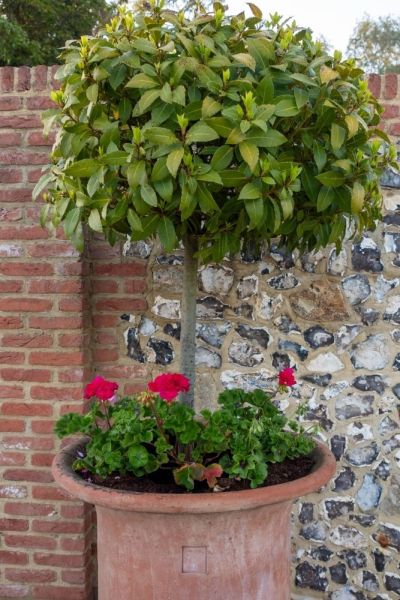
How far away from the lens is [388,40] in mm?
15789

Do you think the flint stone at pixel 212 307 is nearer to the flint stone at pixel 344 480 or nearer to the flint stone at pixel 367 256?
the flint stone at pixel 367 256

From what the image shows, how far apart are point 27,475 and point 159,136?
170 centimetres

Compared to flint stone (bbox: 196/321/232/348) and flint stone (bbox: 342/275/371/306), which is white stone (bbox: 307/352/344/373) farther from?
flint stone (bbox: 196/321/232/348)

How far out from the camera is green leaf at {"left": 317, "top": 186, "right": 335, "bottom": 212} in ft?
5.89

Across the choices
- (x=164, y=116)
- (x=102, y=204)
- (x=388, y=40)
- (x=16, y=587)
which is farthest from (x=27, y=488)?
(x=388, y=40)

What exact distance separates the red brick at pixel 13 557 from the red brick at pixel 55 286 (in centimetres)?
109

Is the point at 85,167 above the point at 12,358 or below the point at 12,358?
above

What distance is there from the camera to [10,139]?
2.70 meters

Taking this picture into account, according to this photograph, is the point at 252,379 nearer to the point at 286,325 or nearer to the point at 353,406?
the point at 286,325

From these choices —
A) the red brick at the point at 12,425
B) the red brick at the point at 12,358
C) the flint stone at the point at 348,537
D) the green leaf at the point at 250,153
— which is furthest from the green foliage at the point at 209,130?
the flint stone at the point at 348,537

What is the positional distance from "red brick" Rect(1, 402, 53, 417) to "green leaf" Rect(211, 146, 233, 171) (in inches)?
57.4

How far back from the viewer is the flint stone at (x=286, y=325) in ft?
9.09

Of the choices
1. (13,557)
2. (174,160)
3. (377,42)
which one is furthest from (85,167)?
(377,42)

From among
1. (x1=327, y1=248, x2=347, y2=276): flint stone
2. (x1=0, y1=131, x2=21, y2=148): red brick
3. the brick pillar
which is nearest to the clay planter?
the brick pillar
